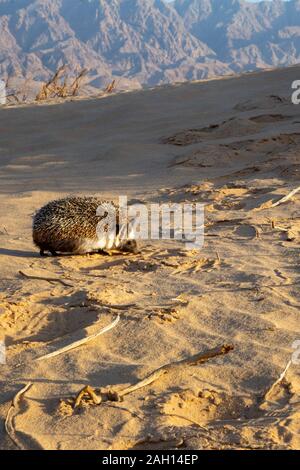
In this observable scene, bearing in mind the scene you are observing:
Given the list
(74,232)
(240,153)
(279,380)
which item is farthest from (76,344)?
(240,153)

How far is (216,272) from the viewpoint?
5098mm

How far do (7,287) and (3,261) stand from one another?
75 centimetres

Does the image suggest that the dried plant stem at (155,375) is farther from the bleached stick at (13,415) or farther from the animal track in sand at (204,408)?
the bleached stick at (13,415)

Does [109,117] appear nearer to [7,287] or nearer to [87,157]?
[87,157]

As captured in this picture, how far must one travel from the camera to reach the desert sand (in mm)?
3010

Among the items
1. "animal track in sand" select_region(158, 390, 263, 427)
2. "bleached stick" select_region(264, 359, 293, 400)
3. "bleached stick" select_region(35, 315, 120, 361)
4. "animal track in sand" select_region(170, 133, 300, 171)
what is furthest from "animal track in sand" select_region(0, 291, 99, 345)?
"animal track in sand" select_region(170, 133, 300, 171)

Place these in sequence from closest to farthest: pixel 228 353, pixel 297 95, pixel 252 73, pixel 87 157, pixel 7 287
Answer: pixel 228 353, pixel 7 287, pixel 87 157, pixel 297 95, pixel 252 73

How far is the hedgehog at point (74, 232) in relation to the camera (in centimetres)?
570

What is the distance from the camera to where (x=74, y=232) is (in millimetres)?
5707

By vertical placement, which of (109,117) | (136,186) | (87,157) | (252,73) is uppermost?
(252,73)

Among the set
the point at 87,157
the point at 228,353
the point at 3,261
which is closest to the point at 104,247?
the point at 3,261

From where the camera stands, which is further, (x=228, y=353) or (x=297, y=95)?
(x=297, y=95)

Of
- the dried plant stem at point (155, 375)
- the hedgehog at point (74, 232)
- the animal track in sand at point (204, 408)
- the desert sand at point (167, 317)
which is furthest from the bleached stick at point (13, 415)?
the hedgehog at point (74, 232)

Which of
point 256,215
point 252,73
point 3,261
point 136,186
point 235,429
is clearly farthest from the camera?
point 252,73
